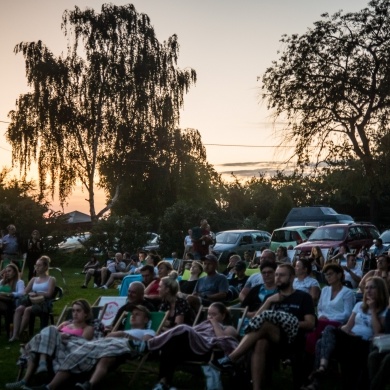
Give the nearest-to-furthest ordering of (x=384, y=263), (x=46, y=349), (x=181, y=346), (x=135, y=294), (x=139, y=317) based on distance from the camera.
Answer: (x=181, y=346) → (x=46, y=349) → (x=139, y=317) → (x=135, y=294) → (x=384, y=263)

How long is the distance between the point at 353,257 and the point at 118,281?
830cm

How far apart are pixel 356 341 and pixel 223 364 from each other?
4.38 feet

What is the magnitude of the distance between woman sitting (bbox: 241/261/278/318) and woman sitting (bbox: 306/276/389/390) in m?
1.44

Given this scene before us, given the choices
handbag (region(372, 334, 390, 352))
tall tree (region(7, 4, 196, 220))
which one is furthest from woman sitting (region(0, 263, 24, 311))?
tall tree (region(7, 4, 196, 220))

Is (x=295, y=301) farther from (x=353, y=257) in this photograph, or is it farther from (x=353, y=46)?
(x=353, y=46)

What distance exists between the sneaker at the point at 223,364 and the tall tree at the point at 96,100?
3319 centimetres

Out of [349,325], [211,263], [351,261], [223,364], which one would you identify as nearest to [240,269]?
[211,263]

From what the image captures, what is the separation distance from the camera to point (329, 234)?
2867cm

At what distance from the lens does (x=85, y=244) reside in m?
32.8

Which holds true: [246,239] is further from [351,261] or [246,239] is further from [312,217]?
[351,261]

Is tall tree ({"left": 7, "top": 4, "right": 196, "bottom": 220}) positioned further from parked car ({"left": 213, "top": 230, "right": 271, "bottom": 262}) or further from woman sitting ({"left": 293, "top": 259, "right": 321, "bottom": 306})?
woman sitting ({"left": 293, "top": 259, "right": 321, "bottom": 306})

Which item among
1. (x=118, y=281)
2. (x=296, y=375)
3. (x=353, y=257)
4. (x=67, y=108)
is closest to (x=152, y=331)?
(x=296, y=375)

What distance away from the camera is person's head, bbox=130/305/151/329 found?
387 inches

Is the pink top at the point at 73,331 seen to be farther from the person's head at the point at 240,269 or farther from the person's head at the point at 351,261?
the person's head at the point at 351,261
